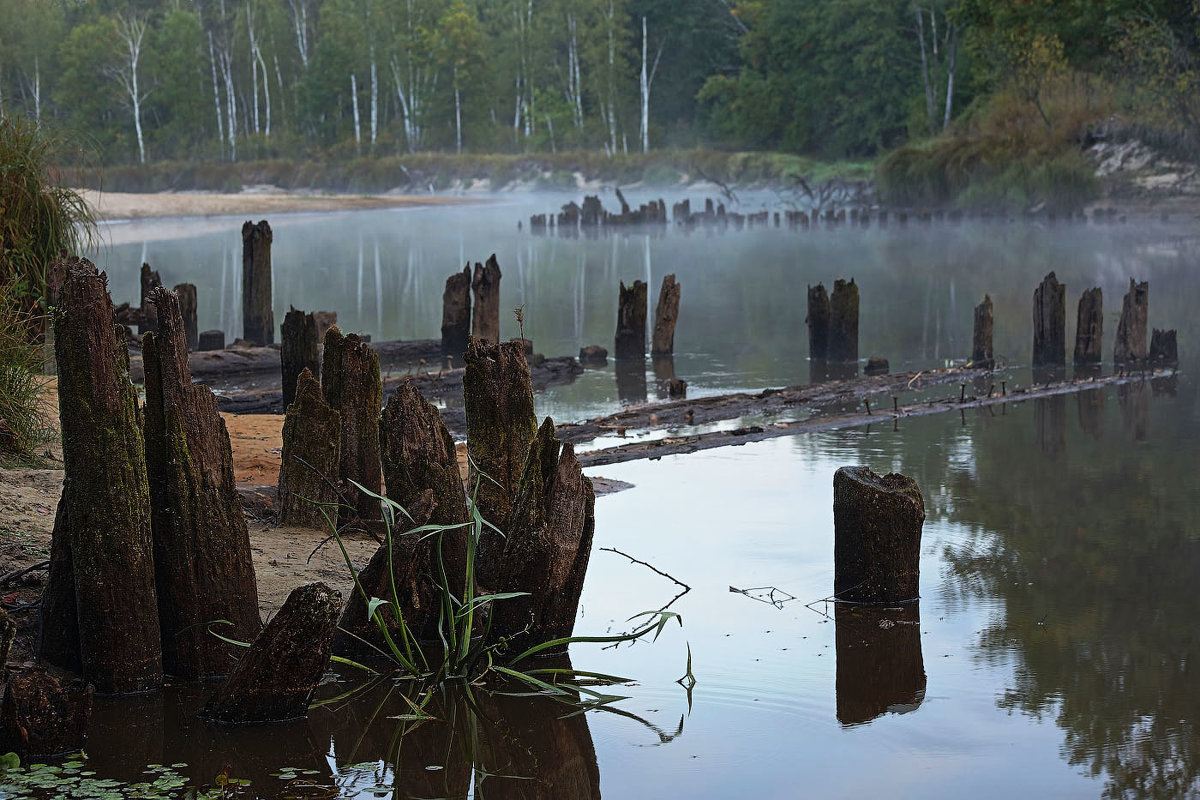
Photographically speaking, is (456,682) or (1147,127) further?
(1147,127)

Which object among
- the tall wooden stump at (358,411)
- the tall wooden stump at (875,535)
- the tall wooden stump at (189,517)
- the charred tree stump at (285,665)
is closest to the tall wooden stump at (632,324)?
the tall wooden stump at (358,411)

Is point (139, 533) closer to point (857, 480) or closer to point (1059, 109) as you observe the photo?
point (857, 480)

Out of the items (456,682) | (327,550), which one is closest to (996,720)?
(456,682)

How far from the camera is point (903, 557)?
6.61 m

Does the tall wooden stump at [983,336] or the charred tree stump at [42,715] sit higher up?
the tall wooden stump at [983,336]

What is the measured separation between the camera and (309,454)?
23.0ft

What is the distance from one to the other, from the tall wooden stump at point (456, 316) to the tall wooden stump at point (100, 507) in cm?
1047

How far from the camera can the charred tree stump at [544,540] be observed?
5676mm

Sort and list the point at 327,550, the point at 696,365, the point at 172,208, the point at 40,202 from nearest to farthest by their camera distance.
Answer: the point at 327,550 < the point at 40,202 < the point at 696,365 < the point at 172,208

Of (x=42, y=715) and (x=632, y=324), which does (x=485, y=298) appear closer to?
(x=632, y=324)

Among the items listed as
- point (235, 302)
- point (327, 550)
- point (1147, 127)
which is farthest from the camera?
point (1147, 127)

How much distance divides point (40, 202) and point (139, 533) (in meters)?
6.22

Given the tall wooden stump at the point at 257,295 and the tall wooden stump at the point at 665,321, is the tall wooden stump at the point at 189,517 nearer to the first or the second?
the tall wooden stump at the point at 257,295

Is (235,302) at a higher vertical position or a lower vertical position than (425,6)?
lower
